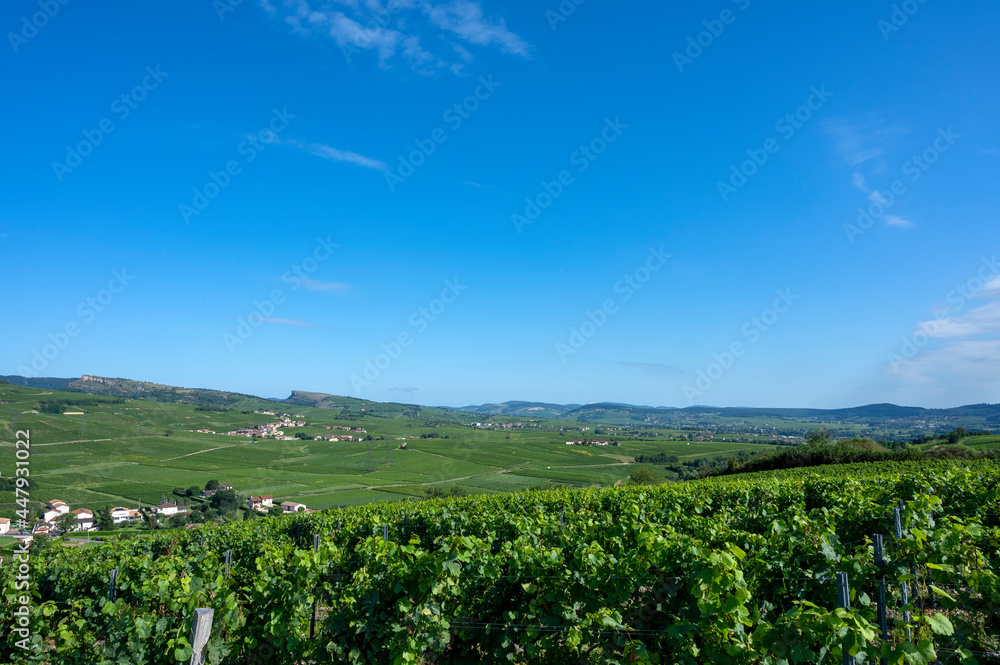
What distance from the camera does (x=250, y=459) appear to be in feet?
256

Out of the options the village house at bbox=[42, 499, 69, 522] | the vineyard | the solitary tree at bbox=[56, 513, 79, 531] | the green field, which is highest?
the vineyard

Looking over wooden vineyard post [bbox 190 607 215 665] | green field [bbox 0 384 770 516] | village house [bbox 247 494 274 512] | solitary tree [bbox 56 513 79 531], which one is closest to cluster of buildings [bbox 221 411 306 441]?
green field [bbox 0 384 770 516]

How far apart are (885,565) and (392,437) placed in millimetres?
108914

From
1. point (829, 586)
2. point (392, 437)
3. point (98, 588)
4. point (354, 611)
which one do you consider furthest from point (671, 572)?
point (392, 437)

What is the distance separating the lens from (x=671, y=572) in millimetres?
4746

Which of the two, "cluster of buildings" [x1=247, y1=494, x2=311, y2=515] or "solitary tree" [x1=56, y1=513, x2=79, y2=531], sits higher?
"solitary tree" [x1=56, y1=513, x2=79, y2=531]

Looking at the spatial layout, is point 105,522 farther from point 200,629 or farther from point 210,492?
→ point 200,629

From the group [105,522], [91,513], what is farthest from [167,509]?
[105,522]

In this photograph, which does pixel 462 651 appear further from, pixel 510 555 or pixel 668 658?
pixel 668 658

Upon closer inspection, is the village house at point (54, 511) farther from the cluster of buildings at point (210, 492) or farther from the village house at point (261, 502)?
the village house at point (261, 502)

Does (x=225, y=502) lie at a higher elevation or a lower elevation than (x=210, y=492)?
higher

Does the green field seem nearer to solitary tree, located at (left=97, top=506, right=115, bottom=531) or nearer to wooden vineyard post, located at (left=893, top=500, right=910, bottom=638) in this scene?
solitary tree, located at (left=97, top=506, right=115, bottom=531)

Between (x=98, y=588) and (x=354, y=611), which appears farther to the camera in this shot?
(x=98, y=588)

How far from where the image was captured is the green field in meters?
52.9
